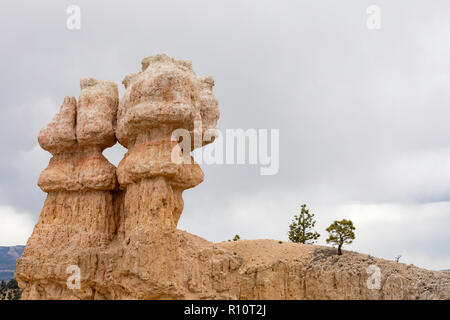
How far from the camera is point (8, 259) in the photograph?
18375 centimetres

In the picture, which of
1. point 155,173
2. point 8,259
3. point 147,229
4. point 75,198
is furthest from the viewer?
point 8,259

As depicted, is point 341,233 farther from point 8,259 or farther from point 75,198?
point 8,259

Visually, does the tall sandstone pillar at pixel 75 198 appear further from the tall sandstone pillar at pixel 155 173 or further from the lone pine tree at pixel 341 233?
the lone pine tree at pixel 341 233

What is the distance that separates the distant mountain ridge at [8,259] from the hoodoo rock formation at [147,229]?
5629 inches

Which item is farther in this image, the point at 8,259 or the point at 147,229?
the point at 8,259

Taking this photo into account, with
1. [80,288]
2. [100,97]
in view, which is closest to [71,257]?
[80,288]

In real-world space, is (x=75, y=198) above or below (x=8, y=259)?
above

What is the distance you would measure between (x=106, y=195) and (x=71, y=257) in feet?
13.5

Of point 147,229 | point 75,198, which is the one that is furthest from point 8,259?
point 147,229

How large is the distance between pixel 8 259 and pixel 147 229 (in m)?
183

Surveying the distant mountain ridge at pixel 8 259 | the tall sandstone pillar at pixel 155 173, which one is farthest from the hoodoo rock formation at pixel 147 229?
the distant mountain ridge at pixel 8 259

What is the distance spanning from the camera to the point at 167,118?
81.3 feet
